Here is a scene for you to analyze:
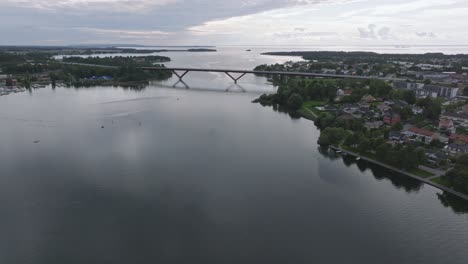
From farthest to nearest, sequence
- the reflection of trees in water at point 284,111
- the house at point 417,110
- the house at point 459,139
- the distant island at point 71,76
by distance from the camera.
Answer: the distant island at point 71,76
the reflection of trees in water at point 284,111
the house at point 417,110
the house at point 459,139

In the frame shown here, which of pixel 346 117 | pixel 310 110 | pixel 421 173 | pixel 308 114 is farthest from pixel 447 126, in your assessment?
pixel 310 110

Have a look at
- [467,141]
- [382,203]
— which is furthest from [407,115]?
[382,203]

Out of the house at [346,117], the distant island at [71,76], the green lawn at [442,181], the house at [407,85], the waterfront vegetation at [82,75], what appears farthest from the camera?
the waterfront vegetation at [82,75]

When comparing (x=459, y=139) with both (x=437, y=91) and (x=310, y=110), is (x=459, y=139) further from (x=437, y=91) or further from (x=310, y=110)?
(x=437, y=91)

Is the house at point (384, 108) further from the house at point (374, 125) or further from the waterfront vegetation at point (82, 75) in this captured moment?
the waterfront vegetation at point (82, 75)

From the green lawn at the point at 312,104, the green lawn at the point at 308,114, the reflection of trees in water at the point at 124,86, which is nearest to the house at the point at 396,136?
the green lawn at the point at 308,114

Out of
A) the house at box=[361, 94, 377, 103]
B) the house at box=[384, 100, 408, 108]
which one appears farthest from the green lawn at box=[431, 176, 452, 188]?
the house at box=[361, 94, 377, 103]
